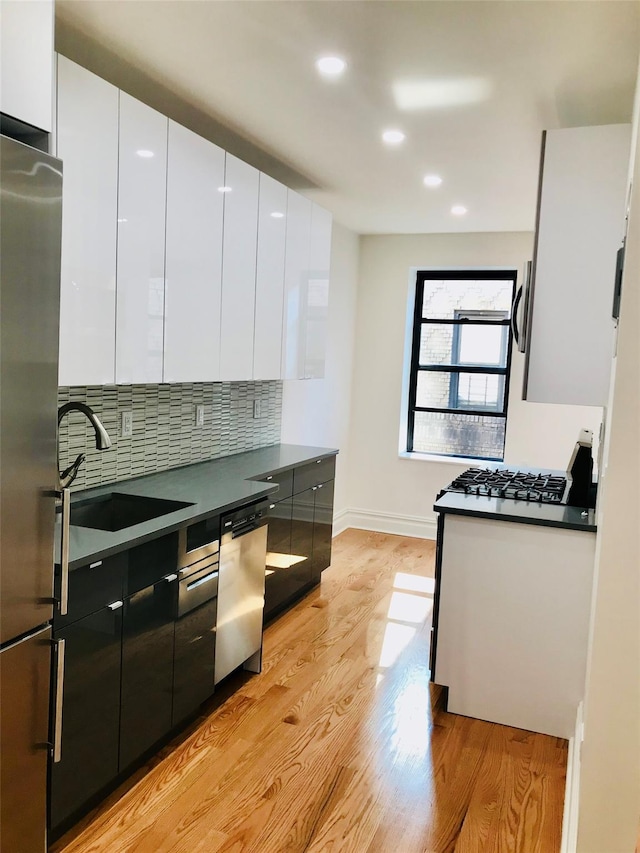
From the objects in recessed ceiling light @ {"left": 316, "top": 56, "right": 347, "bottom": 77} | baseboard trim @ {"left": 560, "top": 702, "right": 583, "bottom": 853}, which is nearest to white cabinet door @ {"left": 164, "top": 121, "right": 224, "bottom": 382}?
recessed ceiling light @ {"left": 316, "top": 56, "right": 347, "bottom": 77}

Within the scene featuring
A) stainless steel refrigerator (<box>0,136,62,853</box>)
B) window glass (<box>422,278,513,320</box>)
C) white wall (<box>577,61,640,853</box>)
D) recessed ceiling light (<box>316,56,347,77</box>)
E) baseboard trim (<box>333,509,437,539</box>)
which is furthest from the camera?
baseboard trim (<box>333,509,437,539</box>)

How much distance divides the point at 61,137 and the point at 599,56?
187 centimetres

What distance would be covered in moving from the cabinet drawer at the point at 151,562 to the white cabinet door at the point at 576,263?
1542 mm

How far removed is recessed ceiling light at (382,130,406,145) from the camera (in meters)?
3.22

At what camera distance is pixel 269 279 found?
385cm

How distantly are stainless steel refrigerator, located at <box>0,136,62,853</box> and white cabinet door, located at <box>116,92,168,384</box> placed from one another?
3.18ft

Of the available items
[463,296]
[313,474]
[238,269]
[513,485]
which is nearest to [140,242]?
[238,269]

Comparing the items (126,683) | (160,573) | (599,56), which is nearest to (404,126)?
(599,56)

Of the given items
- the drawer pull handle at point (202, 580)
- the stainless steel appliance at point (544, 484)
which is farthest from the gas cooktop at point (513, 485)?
the drawer pull handle at point (202, 580)

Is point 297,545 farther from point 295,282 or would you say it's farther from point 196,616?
point 295,282

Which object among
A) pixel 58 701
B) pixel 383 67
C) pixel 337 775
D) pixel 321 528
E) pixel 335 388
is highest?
pixel 383 67

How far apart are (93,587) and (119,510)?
914mm

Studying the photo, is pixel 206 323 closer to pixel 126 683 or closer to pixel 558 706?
pixel 126 683

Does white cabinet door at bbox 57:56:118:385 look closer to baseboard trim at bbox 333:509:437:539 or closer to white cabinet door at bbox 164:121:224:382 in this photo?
white cabinet door at bbox 164:121:224:382
